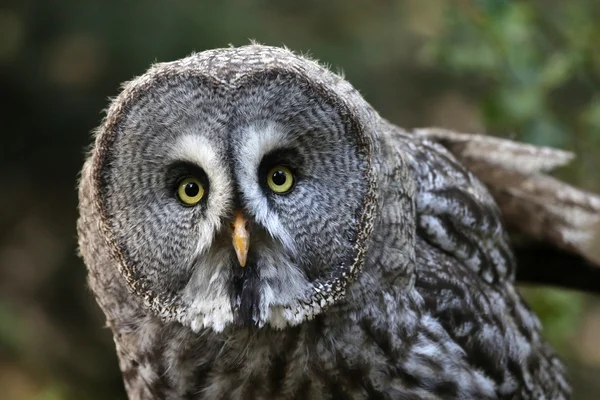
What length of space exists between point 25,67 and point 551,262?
9.01ft

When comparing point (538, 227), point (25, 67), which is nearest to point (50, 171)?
point (25, 67)

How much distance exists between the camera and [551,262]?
2721 mm

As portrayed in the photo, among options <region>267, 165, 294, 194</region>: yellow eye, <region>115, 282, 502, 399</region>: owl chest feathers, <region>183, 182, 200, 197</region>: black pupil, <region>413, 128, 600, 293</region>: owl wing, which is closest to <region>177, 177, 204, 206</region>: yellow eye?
<region>183, 182, 200, 197</region>: black pupil

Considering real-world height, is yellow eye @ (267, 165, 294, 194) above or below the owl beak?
above

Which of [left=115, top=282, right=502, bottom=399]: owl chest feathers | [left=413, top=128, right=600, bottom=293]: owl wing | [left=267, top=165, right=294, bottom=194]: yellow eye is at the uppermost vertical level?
[left=413, top=128, right=600, bottom=293]: owl wing

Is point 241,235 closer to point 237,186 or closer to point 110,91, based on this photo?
point 237,186

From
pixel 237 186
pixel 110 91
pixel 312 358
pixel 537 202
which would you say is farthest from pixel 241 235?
pixel 110 91

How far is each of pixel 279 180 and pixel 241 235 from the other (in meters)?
0.14

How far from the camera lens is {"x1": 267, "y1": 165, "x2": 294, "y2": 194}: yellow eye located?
168 centimetres

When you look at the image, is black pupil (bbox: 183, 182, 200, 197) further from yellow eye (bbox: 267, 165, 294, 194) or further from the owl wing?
the owl wing

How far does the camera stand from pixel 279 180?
1688mm

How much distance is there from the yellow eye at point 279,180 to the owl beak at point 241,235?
9 centimetres

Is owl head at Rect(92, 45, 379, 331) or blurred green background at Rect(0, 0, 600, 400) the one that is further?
blurred green background at Rect(0, 0, 600, 400)

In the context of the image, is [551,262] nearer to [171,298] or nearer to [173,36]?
[171,298]
